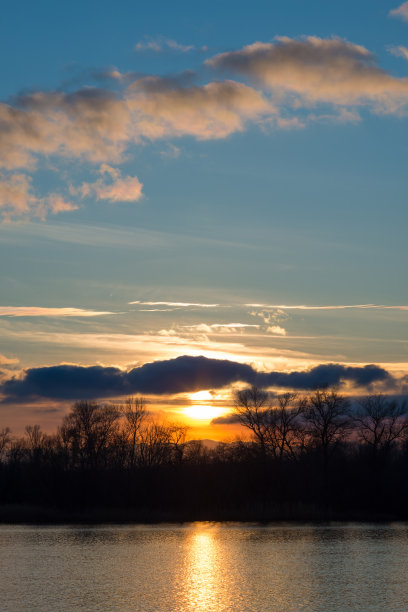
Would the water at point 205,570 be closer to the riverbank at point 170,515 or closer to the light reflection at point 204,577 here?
the light reflection at point 204,577

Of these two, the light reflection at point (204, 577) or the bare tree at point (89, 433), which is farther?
the bare tree at point (89, 433)

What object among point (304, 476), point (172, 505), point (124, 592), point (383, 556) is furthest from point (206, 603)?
point (304, 476)

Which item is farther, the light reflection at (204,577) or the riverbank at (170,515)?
the riverbank at (170,515)

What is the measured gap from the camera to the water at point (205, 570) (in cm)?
2830

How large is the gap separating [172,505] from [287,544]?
30847mm

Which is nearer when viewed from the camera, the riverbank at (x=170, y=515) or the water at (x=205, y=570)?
the water at (x=205, y=570)

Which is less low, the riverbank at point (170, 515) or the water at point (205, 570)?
the water at point (205, 570)

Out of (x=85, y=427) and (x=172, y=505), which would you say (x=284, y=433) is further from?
(x=85, y=427)

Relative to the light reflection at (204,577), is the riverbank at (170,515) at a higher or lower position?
lower

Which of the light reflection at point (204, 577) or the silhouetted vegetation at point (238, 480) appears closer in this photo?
the light reflection at point (204, 577)

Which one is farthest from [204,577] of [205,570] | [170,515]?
[170,515]

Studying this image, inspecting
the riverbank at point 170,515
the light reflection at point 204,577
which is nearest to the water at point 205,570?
the light reflection at point 204,577

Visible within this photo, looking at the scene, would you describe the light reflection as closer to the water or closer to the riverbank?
the water

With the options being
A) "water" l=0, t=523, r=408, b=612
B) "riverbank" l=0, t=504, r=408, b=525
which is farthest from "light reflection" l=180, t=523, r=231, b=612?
"riverbank" l=0, t=504, r=408, b=525
